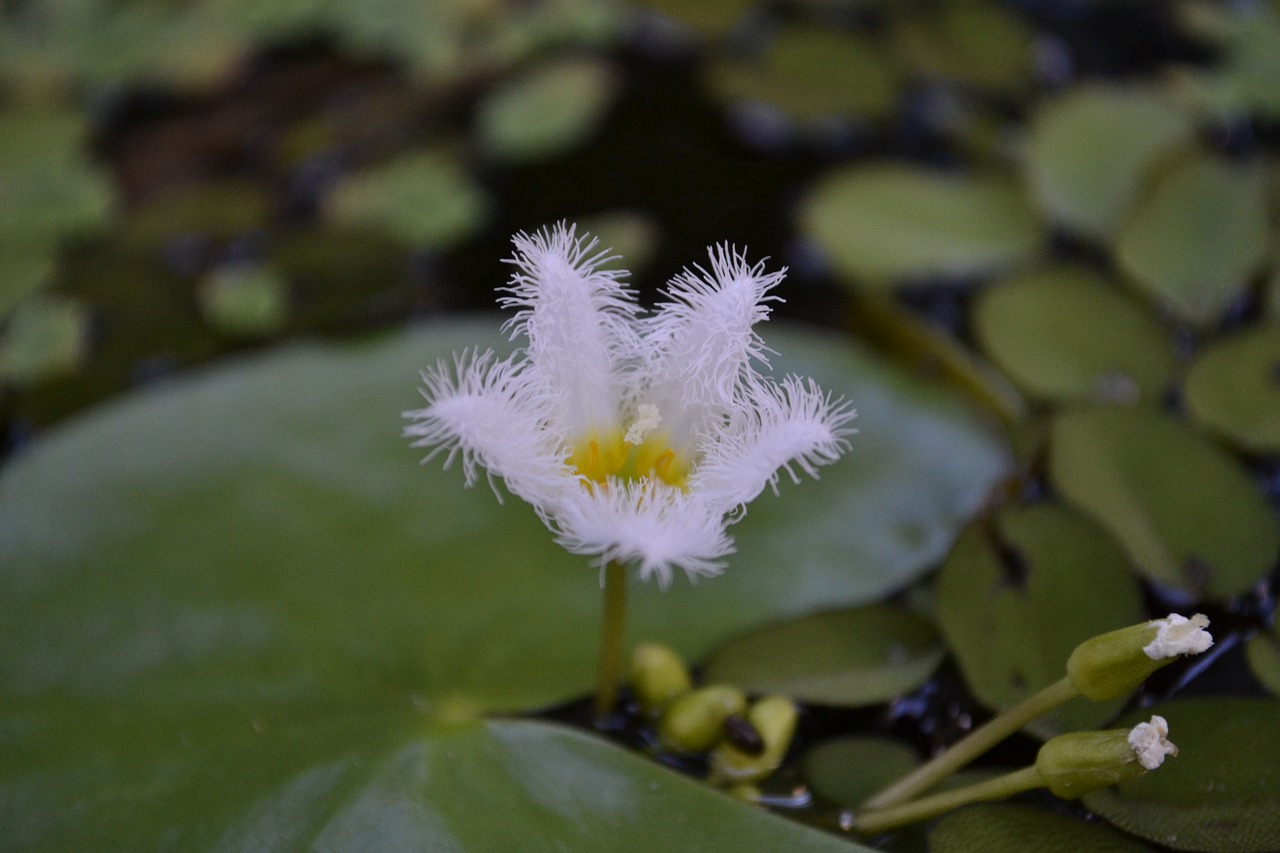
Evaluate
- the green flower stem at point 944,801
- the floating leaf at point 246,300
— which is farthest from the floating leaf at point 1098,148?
the floating leaf at point 246,300

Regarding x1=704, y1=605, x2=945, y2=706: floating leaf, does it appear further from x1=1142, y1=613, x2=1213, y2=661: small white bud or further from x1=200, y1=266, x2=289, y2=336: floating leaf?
x1=200, y1=266, x2=289, y2=336: floating leaf

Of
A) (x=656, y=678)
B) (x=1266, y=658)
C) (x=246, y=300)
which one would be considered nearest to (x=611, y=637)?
(x=656, y=678)

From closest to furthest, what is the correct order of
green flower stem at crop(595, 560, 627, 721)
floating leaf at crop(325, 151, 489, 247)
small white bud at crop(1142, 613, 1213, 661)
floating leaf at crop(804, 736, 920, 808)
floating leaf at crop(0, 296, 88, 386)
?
small white bud at crop(1142, 613, 1213, 661), green flower stem at crop(595, 560, 627, 721), floating leaf at crop(804, 736, 920, 808), floating leaf at crop(0, 296, 88, 386), floating leaf at crop(325, 151, 489, 247)

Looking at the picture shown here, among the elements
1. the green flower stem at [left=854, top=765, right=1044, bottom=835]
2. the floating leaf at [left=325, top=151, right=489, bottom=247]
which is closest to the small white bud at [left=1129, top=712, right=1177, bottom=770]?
the green flower stem at [left=854, top=765, right=1044, bottom=835]

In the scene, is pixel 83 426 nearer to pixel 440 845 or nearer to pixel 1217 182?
pixel 440 845

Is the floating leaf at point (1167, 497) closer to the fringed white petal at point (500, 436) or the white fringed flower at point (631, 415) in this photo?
the white fringed flower at point (631, 415)

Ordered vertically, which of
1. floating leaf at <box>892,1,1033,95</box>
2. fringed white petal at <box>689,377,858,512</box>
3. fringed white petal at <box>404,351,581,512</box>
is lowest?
fringed white petal at <box>689,377,858,512</box>

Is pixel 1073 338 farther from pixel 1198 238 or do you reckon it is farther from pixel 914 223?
pixel 914 223
